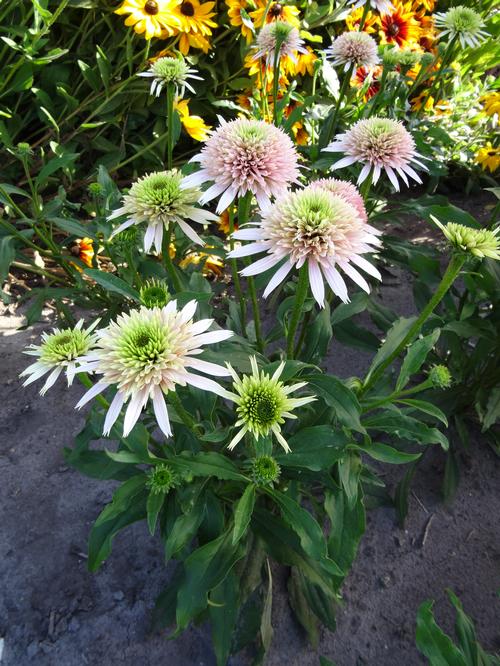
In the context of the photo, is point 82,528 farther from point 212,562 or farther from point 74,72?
point 74,72

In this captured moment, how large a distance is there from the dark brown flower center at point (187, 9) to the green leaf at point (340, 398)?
6.20 feet

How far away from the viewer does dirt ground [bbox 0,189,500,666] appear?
56.6 inches

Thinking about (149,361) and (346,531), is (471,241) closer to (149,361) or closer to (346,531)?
(149,361)

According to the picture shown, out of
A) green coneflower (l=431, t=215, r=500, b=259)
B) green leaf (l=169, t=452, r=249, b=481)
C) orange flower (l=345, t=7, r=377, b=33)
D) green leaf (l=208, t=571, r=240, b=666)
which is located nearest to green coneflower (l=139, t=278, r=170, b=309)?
green leaf (l=169, t=452, r=249, b=481)

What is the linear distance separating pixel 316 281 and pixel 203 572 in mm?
695

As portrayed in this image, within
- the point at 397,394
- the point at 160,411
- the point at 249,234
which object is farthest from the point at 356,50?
the point at 160,411

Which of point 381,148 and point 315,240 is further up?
point 381,148

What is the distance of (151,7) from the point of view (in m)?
2.08

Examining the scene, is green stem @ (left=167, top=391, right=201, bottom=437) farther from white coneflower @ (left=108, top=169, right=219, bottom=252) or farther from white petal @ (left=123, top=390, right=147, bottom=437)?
white coneflower @ (left=108, top=169, right=219, bottom=252)

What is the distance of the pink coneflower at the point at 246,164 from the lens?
3.48ft

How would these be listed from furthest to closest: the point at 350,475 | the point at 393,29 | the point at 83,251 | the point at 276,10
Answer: the point at 393,29 → the point at 83,251 → the point at 276,10 → the point at 350,475

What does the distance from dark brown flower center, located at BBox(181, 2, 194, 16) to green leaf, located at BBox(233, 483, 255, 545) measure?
2063 millimetres

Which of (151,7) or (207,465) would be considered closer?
(207,465)

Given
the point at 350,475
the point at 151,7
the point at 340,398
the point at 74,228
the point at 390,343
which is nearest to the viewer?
the point at 340,398
